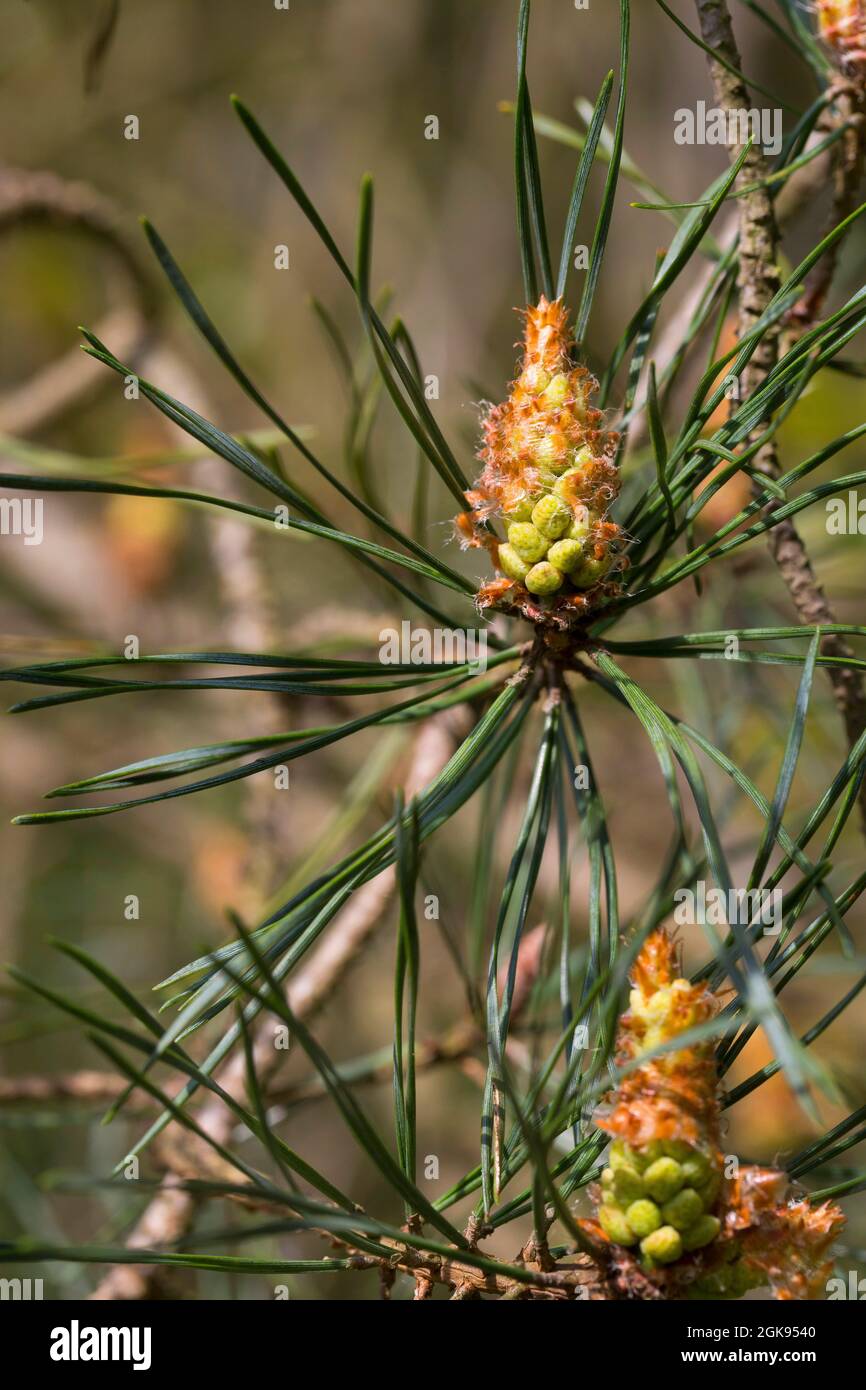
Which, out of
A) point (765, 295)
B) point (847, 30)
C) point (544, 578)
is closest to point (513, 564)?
point (544, 578)

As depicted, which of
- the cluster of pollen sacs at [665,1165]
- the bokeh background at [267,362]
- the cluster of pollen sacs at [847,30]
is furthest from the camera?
the bokeh background at [267,362]

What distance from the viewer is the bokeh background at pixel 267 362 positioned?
49.4 inches

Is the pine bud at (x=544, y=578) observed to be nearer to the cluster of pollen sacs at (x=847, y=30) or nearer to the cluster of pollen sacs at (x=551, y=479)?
the cluster of pollen sacs at (x=551, y=479)

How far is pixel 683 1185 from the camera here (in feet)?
1.08

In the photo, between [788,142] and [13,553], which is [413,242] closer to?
[13,553]

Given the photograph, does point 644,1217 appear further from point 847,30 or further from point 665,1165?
point 847,30

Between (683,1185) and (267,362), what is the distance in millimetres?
1819

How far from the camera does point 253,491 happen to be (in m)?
1.22

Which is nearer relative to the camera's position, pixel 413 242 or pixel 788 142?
pixel 788 142

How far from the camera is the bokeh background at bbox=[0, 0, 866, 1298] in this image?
1.25m

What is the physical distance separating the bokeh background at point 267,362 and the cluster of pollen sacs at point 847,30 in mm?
560

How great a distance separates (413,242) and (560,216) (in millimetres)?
248

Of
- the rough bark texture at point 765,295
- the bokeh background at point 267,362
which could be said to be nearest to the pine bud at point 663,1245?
the rough bark texture at point 765,295
